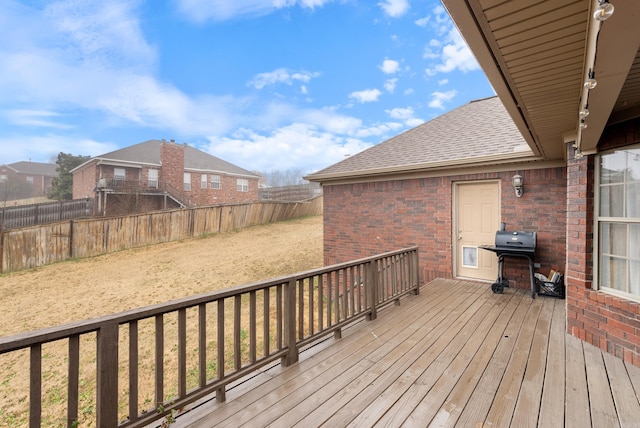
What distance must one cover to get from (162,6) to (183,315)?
2239 centimetres

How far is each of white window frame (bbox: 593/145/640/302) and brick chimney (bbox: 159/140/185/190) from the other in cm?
2062

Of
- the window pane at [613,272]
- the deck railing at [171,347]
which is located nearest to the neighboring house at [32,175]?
the deck railing at [171,347]

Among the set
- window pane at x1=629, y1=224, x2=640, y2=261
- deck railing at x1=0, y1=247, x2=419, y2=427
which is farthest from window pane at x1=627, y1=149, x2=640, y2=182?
deck railing at x1=0, y1=247, x2=419, y2=427

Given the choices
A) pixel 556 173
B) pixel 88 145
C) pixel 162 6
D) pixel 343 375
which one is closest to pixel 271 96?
pixel 162 6

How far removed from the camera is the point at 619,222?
9.46 ft

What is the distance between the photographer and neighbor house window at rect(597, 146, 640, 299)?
2715 millimetres

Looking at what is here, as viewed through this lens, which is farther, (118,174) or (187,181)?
(187,181)

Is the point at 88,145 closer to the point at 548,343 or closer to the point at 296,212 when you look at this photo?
the point at 296,212

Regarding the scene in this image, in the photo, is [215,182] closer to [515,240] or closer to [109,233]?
[109,233]

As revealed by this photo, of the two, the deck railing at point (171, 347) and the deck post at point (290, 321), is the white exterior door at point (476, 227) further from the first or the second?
the deck post at point (290, 321)

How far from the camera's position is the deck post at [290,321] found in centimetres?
263

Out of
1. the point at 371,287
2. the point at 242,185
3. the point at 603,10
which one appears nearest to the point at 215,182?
the point at 242,185

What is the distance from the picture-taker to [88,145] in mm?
43062

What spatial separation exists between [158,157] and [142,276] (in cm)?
1367
